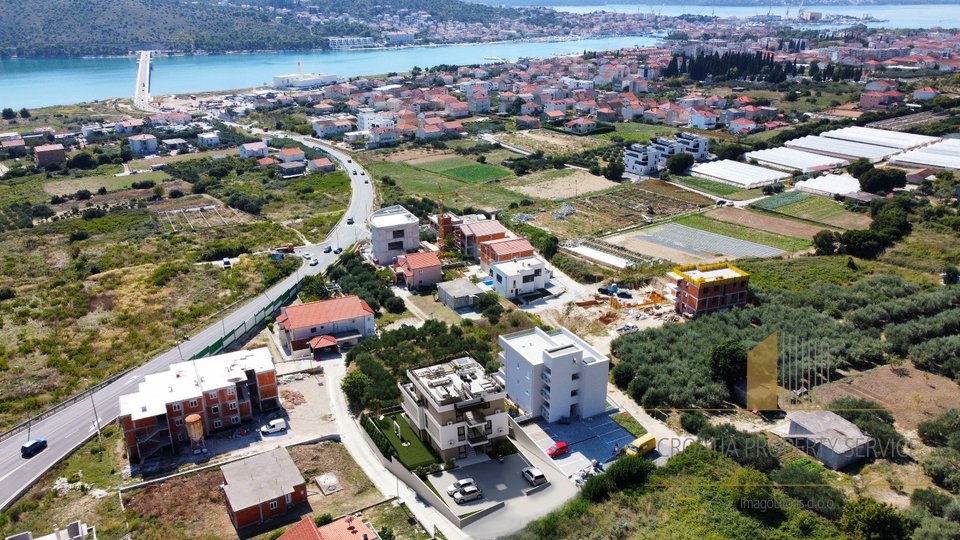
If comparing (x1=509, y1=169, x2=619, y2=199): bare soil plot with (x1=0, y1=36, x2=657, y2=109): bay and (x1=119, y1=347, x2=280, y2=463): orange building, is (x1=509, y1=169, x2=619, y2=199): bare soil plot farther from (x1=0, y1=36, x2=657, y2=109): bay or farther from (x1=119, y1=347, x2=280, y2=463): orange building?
(x1=0, y1=36, x2=657, y2=109): bay

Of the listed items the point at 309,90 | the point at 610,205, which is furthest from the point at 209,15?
the point at 610,205

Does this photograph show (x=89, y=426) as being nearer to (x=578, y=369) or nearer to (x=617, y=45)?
(x=578, y=369)

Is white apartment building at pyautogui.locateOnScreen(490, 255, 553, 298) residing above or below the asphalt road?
above

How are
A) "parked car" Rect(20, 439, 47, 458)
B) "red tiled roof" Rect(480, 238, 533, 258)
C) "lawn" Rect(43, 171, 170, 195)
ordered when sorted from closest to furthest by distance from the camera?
"parked car" Rect(20, 439, 47, 458) → "red tiled roof" Rect(480, 238, 533, 258) → "lawn" Rect(43, 171, 170, 195)

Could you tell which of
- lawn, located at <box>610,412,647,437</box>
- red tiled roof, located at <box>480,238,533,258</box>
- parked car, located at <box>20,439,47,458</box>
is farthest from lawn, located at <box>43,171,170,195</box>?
lawn, located at <box>610,412,647,437</box>

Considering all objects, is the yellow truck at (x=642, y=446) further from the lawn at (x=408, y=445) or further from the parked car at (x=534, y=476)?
the lawn at (x=408, y=445)

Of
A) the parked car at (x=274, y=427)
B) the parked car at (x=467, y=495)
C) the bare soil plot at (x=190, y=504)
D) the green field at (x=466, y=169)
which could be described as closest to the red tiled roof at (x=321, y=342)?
the parked car at (x=274, y=427)
